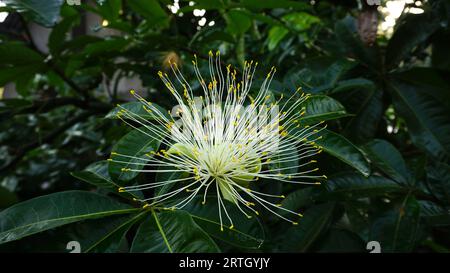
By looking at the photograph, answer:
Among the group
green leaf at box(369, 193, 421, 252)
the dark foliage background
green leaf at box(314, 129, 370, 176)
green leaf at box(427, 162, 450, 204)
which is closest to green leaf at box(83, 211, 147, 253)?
the dark foliage background

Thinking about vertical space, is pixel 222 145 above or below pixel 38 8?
below

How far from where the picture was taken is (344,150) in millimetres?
804

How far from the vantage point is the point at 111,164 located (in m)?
0.76

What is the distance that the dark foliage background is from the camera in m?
0.75

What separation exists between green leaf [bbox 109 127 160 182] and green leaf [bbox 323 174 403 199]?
37 cm

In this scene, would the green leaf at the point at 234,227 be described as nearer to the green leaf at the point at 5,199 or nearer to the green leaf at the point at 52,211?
the green leaf at the point at 52,211

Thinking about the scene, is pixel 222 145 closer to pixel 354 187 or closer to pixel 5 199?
pixel 354 187

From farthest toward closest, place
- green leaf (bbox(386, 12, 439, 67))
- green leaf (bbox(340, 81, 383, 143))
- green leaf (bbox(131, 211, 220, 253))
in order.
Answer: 1. green leaf (bbox(386, 12, 439, 67))
2. green leaf (bbox(340, 81, 383, 143))
3. green leaf (bbox(131, 211, 220, 253))

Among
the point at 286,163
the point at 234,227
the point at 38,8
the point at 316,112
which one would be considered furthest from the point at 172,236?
the point at 38,8

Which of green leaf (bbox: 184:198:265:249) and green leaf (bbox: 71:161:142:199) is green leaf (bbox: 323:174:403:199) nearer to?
green leaf (bbox: 184:198:265:249)

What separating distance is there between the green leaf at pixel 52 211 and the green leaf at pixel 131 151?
2.0 inches

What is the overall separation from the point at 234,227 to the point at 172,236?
0.35 feet

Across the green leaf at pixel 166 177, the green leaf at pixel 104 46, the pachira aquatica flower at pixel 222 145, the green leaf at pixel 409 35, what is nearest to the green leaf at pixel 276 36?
the green leaf at pixel 409 35
